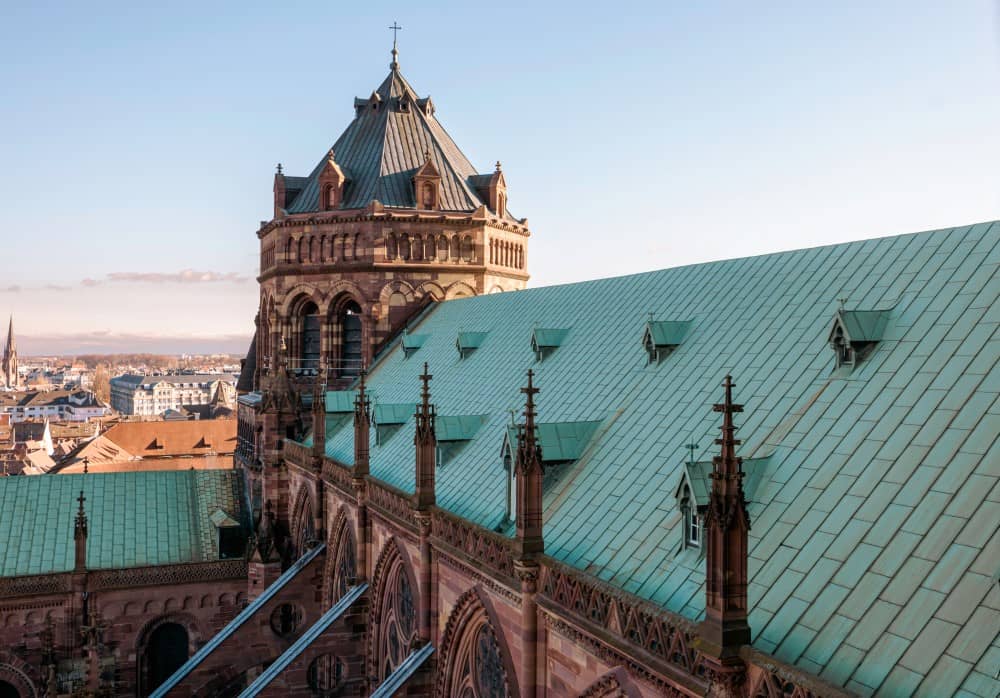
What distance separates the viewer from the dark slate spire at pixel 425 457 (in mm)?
21516

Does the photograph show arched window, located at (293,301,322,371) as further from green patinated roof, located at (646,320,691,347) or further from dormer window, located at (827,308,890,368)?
dormer window, located at (827,308,890,368)

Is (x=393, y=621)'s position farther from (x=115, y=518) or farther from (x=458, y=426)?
(x=115, y=518)

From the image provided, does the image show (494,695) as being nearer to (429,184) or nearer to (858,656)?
(858,656)

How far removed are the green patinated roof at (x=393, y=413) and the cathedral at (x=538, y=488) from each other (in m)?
0.19

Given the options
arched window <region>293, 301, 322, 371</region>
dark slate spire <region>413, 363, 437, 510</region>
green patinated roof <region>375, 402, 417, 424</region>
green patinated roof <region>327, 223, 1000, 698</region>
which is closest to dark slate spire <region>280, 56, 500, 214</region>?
arched window <region>293, 301, 322, 371</region>

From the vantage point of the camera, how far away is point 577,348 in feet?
81.6

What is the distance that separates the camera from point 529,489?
16.4 metres

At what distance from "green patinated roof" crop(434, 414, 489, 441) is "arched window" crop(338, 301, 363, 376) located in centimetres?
1801

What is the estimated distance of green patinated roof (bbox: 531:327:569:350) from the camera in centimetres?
2611

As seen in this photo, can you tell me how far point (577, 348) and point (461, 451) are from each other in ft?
14.2

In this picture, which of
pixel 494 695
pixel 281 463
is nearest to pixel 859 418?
pixel 494 695

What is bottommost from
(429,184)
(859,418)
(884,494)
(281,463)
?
(281,463)

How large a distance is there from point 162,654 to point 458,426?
20.3m

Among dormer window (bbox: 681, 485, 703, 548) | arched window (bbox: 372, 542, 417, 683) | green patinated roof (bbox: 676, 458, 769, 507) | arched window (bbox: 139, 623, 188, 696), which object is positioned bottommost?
arched window (bbox: 139, 623, 188, 696)
